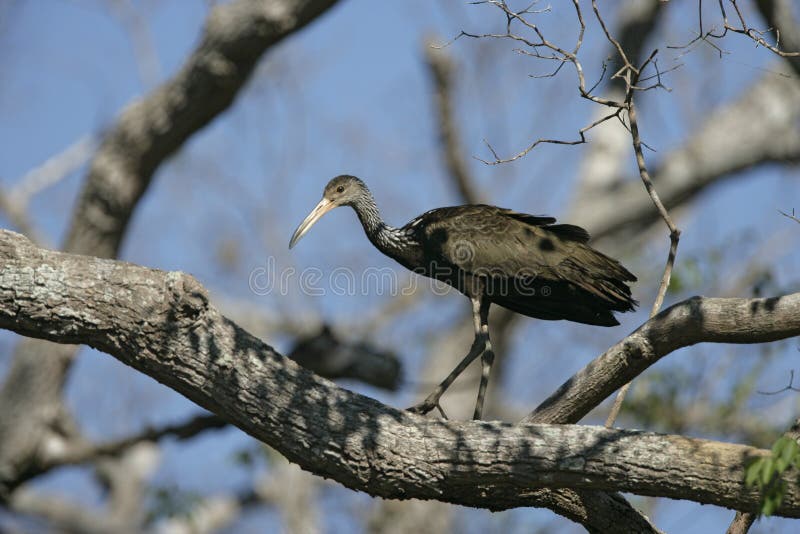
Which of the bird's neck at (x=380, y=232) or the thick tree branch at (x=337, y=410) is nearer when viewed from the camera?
the thick tree branch at (x=337, y=410)

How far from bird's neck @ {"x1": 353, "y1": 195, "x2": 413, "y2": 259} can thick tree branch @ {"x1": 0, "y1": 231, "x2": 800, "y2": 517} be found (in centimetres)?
236

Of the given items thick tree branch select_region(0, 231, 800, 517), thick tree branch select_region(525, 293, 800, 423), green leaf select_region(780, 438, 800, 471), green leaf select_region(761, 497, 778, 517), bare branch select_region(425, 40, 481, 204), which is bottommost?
green leaf select_region(761, 497, 778, 517)

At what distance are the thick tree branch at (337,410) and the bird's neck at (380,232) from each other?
92.7 inches

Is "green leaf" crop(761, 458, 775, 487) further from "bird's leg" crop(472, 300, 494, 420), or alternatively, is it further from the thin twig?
"bird's leg" crop(472, 300, 494, 420)

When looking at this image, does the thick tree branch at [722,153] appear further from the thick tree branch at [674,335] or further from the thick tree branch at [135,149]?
the thick tree branch at [674,335]

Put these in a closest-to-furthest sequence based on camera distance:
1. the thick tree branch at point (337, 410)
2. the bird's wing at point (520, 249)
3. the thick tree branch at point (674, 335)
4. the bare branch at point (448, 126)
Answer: the thick tree branch at point (337, 410) → the thick tree branch at point (674, 335) → the bird's wing at point (520, 249) → the bare branch at point (448, 126)

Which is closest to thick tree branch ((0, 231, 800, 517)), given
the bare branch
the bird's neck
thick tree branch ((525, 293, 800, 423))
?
thick tree branch ((525, 293, 800, 423))

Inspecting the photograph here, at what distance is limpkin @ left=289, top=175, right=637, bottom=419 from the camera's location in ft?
19.8

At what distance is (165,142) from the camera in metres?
8.05

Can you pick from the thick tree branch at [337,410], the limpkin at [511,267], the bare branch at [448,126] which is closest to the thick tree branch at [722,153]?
the bare branch at [448,126]

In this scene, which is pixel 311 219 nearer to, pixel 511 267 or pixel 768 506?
pixel 511 267

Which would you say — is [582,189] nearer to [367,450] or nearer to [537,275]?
[537,275]

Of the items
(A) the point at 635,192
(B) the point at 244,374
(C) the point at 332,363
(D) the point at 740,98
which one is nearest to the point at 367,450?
(B) the point at 244,374

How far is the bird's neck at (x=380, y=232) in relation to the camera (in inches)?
270
